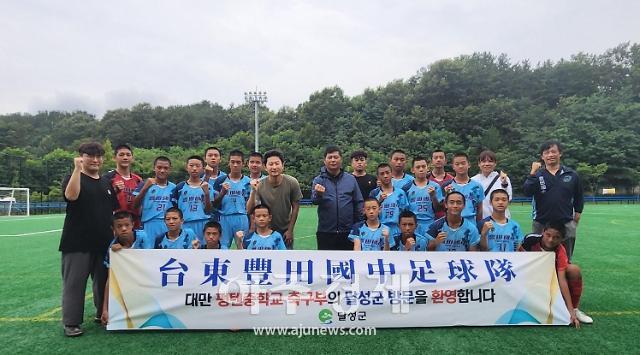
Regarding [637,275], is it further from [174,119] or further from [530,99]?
[174,119]

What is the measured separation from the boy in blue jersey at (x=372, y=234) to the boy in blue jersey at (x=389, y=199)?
28 cm

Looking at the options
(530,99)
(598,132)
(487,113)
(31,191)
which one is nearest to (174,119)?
(31,191)

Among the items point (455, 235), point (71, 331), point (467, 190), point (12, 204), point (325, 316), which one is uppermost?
point (467, 190)

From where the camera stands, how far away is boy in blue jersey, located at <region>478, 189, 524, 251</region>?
4.32 metres

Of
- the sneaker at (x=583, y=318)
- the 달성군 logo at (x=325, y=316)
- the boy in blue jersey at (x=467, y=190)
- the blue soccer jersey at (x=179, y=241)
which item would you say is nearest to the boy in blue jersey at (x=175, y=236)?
the blue soccer jersey at (x=179, y=241)

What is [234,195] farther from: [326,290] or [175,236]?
[326,290]

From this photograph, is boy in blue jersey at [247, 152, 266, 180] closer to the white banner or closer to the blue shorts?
the blue shorts

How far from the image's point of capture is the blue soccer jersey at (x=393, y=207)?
15.5ft

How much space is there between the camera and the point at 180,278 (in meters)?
3.76

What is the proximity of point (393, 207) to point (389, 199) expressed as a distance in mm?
103

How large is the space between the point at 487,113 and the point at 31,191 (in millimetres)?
43374

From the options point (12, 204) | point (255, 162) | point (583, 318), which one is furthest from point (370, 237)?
point (12, 204)

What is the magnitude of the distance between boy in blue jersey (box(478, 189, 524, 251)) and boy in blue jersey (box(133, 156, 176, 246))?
348 centimetres

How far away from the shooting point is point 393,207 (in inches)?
188
